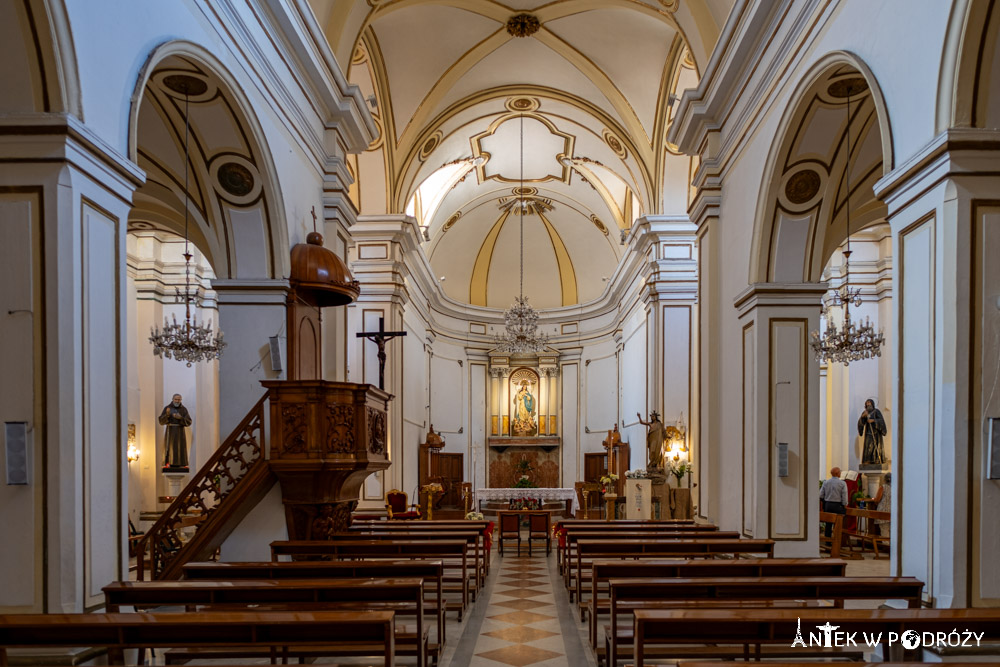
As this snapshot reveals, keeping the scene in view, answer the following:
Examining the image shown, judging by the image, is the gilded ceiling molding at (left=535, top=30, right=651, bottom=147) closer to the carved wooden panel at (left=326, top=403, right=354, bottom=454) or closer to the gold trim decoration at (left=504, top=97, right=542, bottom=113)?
the gold trim decoration at (left=504, top=97, right=542, bottom=113)

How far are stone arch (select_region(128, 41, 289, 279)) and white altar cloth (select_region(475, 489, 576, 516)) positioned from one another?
1251cm

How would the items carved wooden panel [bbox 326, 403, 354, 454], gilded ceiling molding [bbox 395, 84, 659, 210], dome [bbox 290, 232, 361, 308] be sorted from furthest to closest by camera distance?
gilded ceiling molding [bbox 395, 84, 659, 210]
dome [bbox 290, 232, 361, 308]
carved wooden panel [bbox 326, 403, 354, 454]

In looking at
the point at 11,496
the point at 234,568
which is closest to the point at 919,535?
the point at 234,568

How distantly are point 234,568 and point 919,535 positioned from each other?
436cm

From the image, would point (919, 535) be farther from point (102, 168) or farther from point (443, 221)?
point (443, 221)

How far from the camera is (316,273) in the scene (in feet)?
30.0

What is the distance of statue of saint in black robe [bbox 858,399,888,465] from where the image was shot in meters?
14.8

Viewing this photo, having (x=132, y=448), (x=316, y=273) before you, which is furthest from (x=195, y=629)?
(x=132, y=448)

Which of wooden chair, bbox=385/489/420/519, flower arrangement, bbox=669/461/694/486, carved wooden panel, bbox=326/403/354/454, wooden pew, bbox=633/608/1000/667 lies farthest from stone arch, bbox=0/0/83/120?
flower arrangement, bbox=669/461/694/486

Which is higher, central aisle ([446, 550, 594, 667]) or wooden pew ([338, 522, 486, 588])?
wooden pew ([338, 522, 486, 588])

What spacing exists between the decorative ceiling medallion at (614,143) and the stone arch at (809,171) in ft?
23.6

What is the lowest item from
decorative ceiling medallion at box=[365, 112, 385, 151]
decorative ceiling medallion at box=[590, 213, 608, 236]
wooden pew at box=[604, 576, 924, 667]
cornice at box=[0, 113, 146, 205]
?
wooden pew at box=[604, 576, 924, 667]

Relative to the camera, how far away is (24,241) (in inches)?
181

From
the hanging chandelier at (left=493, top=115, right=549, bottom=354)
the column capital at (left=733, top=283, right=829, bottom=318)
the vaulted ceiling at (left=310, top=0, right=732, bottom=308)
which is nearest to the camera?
the column capital at (left=733, top=283, right=829, bottom=318)
